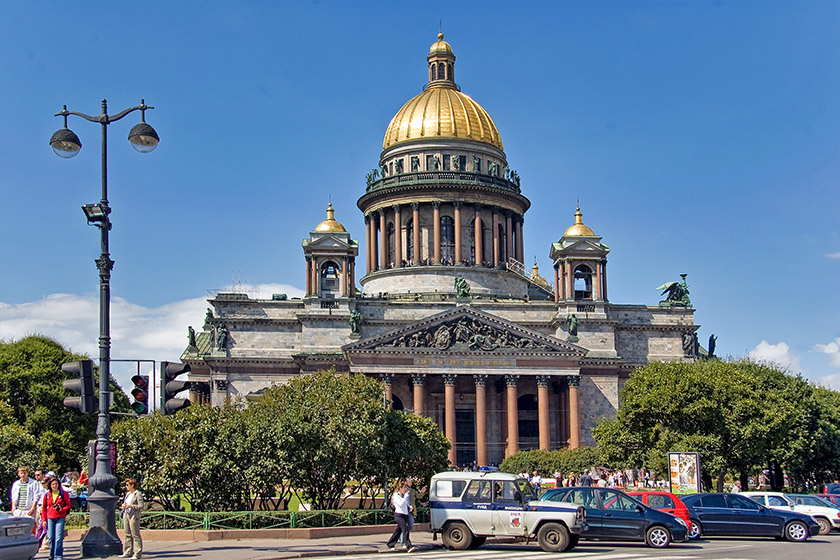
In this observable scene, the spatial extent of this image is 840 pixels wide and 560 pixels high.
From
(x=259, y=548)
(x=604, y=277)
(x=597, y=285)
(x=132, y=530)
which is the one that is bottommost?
(x=259, y=548)

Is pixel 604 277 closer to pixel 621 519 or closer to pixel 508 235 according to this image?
pixel 508 235

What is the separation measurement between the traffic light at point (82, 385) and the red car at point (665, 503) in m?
18.9

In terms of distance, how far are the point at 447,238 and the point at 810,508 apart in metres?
61.8

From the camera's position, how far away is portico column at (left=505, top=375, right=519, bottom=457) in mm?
81500

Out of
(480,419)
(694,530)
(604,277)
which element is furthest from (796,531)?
(604,277)

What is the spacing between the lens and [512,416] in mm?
82438

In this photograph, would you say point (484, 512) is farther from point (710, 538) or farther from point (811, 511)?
point (811, 511)

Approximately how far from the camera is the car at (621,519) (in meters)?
33.6

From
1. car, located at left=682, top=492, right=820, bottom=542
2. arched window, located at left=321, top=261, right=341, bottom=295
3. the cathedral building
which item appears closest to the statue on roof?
the cathedral building

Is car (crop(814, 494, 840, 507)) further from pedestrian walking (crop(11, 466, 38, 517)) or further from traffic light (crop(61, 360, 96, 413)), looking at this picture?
pedestrian walking (crop(11, 466, 38, 517))

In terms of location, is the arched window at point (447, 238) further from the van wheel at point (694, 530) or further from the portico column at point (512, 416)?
the van wheel at point (694, 530)

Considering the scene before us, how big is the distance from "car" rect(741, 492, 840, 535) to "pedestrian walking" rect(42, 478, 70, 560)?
25.3 m

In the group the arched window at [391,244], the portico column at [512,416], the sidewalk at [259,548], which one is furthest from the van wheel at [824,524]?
the arched window at [391,244]

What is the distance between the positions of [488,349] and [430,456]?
123 ft
